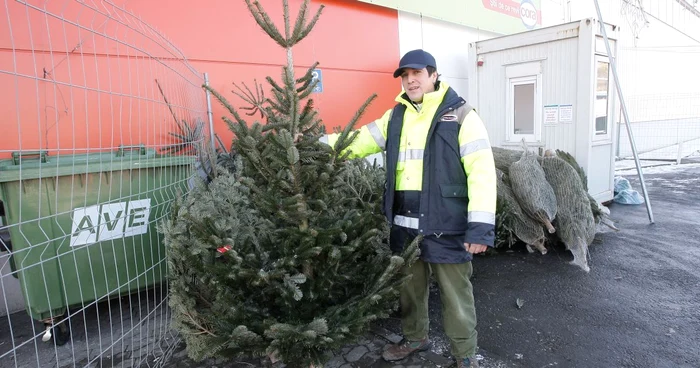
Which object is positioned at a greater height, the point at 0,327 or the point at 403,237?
the point at 403,237

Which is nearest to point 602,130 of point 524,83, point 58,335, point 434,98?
point 524,83

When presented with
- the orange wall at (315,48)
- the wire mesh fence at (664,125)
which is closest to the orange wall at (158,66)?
the orange wall at (315,48)

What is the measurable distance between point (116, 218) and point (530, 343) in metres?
3.22

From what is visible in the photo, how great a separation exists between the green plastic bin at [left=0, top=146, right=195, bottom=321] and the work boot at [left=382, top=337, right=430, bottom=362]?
6.08 ft

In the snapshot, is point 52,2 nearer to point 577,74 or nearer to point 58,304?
point 58,304

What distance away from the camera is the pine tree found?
2.20 meters

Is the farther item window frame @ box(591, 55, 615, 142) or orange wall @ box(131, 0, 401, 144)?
window frame @ box(591, 55, 615, 142)

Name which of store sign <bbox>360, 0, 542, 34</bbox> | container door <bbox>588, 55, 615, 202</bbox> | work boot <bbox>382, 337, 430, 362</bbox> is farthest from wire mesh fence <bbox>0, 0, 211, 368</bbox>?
container door <bbox>588, 55, 615, 202</bbox>

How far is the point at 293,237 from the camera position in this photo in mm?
2289

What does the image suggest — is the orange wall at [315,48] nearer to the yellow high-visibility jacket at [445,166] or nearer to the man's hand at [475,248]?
the yellow high-visibility jacket at [445,166]

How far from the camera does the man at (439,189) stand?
247 centimetres

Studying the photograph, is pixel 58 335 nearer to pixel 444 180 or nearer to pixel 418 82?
pixel 444 180

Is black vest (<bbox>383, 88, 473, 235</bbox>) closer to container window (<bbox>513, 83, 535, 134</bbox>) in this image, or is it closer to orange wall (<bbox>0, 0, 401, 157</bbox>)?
orange wall (<bbox>0, 0, 401, 157</bbox>)

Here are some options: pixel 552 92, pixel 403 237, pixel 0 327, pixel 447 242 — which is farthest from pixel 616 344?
pixel 0 327
